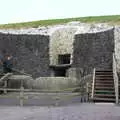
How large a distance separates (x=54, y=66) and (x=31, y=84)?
3.29 m

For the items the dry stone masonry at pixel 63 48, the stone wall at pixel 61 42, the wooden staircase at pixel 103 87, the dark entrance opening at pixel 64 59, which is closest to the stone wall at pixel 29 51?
the dry stone masonry at pixel 63 48

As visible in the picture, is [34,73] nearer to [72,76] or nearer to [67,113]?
[72,76]

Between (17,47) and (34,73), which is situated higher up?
(17,47)

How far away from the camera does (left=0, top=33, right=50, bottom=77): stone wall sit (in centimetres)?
2694

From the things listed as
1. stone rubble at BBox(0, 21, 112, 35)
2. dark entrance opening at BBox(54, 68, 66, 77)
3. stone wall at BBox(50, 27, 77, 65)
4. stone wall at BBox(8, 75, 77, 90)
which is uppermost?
stone rubble at BBox(0, 21, 112, 35)

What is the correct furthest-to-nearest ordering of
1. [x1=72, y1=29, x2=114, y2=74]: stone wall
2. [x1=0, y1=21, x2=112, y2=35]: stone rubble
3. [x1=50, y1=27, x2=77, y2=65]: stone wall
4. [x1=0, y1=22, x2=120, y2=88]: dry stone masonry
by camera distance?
[x1=50, y1=27, x2=77, y2=65]: stone wall < [x1=0, y1=21, x2=112, y2=35]: stone rubble < [x1=0, y1=22, x2=120, y2=88]: dry stone masonry < [x1=72, y1=29, x2=114, y2=74]: stone wall

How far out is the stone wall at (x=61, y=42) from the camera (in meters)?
27.2

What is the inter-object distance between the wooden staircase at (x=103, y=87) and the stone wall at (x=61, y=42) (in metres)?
6.84

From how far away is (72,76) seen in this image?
2517 centimetres

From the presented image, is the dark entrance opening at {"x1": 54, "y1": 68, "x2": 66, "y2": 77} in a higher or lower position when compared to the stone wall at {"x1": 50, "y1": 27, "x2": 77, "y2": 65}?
lower

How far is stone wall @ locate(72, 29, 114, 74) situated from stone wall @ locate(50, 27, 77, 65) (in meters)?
1.13

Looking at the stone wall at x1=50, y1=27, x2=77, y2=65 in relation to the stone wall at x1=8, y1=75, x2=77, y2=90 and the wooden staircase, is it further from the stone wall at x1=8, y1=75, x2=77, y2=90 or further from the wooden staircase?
the wooden staircase

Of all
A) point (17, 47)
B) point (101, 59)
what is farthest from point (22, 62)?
point (101, 59)

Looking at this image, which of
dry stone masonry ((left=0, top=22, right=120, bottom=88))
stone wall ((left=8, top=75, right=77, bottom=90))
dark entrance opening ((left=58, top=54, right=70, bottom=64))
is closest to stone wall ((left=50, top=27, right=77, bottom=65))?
dry stone masonry ((left=0, top=22, right=120, bottom=88))
